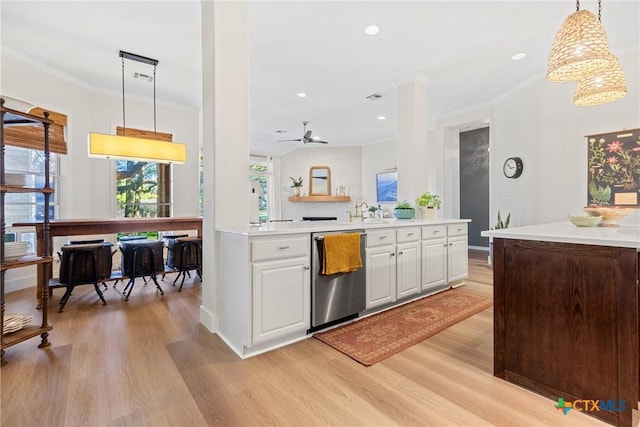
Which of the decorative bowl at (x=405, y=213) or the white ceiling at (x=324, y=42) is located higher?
the white ceiling at (x=324, y=42)

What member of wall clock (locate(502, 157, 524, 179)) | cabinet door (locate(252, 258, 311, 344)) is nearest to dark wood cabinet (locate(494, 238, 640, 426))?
cabinet door (locate(252, 258, 311, 344))

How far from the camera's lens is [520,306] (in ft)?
5.92

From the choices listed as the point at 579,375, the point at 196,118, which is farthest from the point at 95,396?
the point at 196,118

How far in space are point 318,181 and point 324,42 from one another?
216 inches

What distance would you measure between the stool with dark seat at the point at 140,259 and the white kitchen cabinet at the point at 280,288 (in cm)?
213

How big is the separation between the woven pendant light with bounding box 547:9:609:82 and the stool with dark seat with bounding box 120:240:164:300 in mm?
4266

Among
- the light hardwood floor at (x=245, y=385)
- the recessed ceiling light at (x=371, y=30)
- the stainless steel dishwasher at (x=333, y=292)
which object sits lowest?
the light hardwood floor at (x=245, y=385)

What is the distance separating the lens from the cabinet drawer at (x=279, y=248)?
213 centimetres

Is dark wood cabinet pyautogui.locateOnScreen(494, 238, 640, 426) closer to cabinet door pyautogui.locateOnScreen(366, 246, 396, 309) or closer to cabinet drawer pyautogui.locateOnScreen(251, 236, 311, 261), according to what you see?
cabinet door pyautogui.locateOnScreen(366, 246, 396, 309)

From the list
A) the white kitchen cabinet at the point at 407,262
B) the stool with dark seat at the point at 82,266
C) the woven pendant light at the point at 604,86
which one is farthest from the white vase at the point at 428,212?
the stool with dark seat at the point at 82,266

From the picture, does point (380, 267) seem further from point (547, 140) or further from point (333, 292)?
point (547, 140)

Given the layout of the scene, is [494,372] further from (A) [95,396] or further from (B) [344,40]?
(B) [344,40]

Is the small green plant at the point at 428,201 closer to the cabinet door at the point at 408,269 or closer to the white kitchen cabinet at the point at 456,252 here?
the white kitchen cabinet at the point at 456,252

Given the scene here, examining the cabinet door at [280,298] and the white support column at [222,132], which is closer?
the cabinet door at [280,298]
